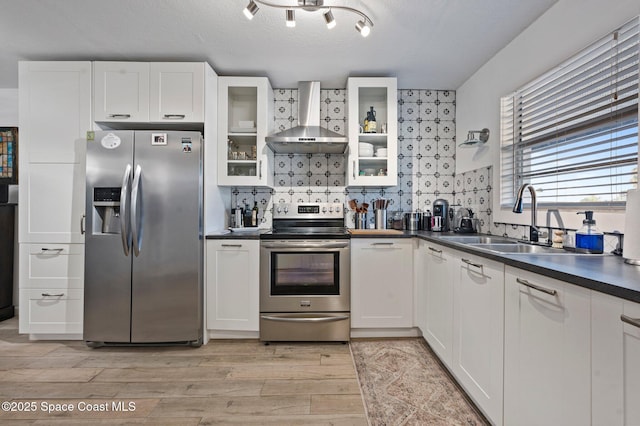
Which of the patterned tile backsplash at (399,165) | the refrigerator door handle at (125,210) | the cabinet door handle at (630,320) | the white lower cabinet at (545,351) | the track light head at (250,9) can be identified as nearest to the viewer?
the cabinet door handle at (630,320)

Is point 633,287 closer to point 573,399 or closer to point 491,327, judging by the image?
point 573,399

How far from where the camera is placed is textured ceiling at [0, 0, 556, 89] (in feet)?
6.61

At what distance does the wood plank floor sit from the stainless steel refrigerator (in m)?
0.23

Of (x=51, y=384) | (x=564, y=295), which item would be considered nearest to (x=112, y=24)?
(x=51, y=384)

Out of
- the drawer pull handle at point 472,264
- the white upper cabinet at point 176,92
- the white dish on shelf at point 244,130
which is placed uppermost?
the white upper cabinet at point 176,92

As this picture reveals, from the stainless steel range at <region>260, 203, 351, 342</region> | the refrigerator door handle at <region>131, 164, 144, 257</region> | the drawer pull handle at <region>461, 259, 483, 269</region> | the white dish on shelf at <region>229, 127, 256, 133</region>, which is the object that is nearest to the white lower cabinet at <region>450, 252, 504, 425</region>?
the drawer pull handle at <region>461, 259, 483, 269</region>

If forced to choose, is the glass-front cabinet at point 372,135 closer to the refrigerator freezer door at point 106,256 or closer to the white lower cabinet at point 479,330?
the white lower cabinet at point 479,330

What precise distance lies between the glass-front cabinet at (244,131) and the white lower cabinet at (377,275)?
1.14 metres

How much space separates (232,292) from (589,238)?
2429 millimetres

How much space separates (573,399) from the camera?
1.02 metres

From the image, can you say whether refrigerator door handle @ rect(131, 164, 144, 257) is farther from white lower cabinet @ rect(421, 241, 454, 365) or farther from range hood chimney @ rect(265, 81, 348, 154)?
white lower cabinet @ rect(421, 241, 454, 365)

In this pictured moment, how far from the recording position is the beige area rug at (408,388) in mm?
1688

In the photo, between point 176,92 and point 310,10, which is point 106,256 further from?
point 310,10

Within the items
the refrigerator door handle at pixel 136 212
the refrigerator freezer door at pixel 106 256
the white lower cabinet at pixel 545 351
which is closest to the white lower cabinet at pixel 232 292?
the refrigerator door handle at pixel 136 212
